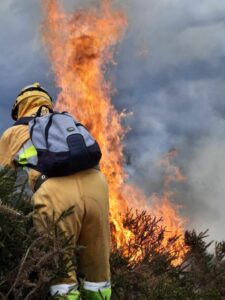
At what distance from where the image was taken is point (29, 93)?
18.2 ft

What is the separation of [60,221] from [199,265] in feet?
15.8

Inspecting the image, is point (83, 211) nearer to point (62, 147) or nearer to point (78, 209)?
point (78, 209)

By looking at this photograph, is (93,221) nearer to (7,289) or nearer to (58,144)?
(58,144)

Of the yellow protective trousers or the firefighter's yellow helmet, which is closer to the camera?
the yellow protective trousers

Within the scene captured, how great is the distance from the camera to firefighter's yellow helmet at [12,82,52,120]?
18.2 ft

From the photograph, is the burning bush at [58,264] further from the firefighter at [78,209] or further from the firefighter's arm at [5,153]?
the firefighter's arm at [5,153]

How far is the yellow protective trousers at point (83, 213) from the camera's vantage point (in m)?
4.29

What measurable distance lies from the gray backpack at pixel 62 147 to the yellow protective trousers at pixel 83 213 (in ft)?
0.43

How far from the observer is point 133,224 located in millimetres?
10680

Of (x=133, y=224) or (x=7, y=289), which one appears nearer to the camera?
(x=7, y=289)

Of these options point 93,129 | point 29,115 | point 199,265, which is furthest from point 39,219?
point 93,129

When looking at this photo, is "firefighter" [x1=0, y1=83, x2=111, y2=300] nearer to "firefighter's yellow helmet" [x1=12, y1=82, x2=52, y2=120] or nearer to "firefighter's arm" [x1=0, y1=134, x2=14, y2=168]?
"firefighter's arm" [x1=0, y1=134, x2=14, y2=168]

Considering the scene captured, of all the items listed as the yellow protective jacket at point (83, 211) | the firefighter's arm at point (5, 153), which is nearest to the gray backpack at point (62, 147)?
the yellow protective jacket at point (83, 211)

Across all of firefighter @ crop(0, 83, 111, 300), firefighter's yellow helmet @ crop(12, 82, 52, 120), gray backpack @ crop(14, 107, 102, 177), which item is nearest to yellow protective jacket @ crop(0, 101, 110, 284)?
firefighter @ crop(0, 83, 111, 300)
